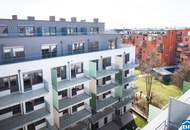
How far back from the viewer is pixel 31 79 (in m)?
17.7

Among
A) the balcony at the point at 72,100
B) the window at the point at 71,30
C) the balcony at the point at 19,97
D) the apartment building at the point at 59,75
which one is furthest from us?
the window at the point at 71,30

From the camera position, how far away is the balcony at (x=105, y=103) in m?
23.4

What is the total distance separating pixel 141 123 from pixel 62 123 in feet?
46.2

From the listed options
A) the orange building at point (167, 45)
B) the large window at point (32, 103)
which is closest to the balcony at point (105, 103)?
the large window at point (32, 103)

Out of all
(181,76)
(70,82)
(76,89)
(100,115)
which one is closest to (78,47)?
(70,82)

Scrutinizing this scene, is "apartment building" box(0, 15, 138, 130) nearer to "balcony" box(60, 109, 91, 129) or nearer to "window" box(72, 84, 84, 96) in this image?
"balcony" box(60, 109, 91, 129)

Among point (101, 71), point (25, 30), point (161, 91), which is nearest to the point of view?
point (25, 30)

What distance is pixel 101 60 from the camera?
24.0 meters

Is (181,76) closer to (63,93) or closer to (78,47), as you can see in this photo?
(78,47)

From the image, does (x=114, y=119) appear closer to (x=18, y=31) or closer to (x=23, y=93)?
(x=23, y=93)

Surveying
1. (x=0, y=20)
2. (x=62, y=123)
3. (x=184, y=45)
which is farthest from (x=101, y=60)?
(x=184, y=45)

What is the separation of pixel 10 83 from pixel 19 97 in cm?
154

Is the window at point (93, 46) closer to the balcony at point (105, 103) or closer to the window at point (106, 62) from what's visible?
the window at point (106, 62)

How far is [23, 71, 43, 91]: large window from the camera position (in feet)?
57.1
